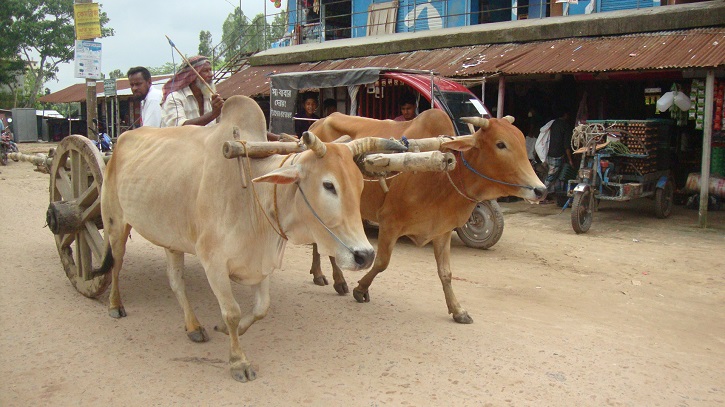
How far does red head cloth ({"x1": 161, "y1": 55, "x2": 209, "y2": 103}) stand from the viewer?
5574mm

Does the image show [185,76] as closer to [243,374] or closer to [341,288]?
[341,288]

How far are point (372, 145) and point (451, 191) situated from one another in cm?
145

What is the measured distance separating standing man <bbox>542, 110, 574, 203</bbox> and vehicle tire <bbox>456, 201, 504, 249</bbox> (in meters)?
4.56

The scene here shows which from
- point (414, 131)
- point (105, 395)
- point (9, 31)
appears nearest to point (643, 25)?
point (414, 131)

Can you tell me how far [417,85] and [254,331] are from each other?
5.30 meters

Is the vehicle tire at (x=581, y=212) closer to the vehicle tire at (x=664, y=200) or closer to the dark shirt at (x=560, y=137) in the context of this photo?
the vehicle tire at (x=664, y=200)

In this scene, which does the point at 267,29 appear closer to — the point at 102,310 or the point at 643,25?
the point at 643,25

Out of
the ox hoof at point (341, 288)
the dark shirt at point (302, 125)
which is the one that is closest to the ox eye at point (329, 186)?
the ox hoof at point (341, 288)

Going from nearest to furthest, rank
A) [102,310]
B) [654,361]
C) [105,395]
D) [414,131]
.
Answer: [105,395], [654,361], [102,310], [414,131]

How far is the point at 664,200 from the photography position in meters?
10.5

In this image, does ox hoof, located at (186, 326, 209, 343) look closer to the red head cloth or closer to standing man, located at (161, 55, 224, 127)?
standing man, located at (161, 55, 224, 127)

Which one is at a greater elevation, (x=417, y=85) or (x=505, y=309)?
(x=417, y=85)

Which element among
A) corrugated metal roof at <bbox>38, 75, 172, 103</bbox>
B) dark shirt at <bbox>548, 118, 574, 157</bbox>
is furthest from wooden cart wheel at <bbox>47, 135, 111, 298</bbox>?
corrugated metal roof at <bbox>38, 75, 172, 103</bbox>

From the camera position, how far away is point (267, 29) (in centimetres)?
1967
